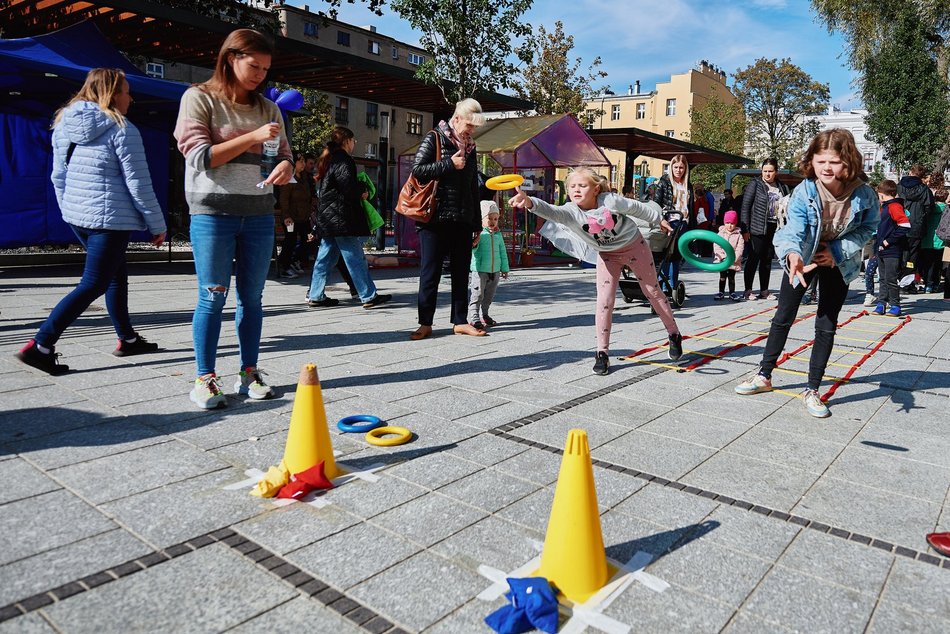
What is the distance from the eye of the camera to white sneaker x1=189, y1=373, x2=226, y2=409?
420 centimetres

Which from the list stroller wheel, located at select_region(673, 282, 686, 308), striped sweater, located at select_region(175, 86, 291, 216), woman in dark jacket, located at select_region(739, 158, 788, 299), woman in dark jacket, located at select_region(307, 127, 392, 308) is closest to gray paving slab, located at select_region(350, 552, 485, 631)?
striped sweater, located at select_region(175, 86, 291, 216)

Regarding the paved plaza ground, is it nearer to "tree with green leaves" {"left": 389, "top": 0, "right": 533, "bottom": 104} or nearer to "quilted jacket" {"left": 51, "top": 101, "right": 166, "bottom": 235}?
"quilted jacket" {"left": 51, "top": 101, "right": 166, "bottom": 235}

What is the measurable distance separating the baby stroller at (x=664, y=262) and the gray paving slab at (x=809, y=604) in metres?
6.60

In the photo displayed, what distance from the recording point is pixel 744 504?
310 cm

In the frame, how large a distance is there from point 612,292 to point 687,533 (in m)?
3.10

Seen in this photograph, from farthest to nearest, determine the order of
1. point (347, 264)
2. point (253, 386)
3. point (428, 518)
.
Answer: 1. point (347, 264)
2. point (253, 386)
3. point (428, 518)

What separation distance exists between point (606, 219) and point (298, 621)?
152 inches

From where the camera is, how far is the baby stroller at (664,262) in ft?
29.5

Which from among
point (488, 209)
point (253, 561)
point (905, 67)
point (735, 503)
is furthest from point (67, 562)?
point (905, 67)

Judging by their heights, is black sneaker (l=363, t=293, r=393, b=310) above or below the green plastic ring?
below

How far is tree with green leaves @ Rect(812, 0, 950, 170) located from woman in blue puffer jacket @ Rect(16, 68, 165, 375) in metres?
30.2

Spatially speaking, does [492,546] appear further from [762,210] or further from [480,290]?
[762,210]

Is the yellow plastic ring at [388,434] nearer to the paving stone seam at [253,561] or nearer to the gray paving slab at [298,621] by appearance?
the paving stone seam at [253,561]

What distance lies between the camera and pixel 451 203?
659 cm
